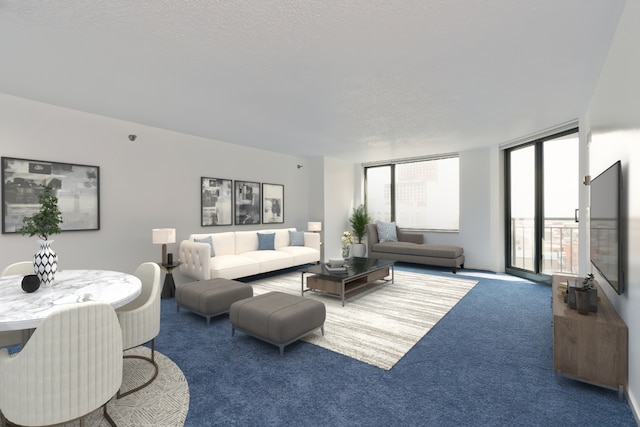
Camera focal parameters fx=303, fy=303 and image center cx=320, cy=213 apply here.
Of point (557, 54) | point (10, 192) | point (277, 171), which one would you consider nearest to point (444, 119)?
point (557, 54)

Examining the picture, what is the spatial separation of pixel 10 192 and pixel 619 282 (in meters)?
6.00

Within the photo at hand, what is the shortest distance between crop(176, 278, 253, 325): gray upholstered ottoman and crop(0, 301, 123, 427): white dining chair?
6.47ft

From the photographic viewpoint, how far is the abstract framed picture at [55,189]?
11.9 ft

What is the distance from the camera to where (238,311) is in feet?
10.0

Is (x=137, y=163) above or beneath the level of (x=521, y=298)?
above

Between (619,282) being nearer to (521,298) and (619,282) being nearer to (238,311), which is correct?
(521,298)

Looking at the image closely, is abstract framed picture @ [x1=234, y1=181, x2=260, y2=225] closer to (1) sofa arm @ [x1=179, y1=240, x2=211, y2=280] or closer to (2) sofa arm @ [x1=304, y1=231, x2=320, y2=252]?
(2) sofa arm @ [x1=304, y1=231, x2=320, y2=252]

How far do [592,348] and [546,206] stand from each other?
3843 mm

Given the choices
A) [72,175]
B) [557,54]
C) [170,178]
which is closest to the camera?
[557,54]

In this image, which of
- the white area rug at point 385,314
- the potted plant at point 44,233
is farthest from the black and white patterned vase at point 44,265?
the white area rug at point 385,314

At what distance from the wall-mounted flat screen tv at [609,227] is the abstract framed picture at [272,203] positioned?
554cm

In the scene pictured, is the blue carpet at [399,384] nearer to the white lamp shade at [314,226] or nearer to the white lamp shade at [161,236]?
the white lamp shade at [161,236]

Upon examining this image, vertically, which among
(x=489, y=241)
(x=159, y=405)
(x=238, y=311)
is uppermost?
(x=489, y=241)

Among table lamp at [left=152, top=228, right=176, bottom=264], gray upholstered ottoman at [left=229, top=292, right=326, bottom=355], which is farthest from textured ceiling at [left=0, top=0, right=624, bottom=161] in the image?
gray upholstered ottoman at [left=229, top=292, right=326, bottom=355]
